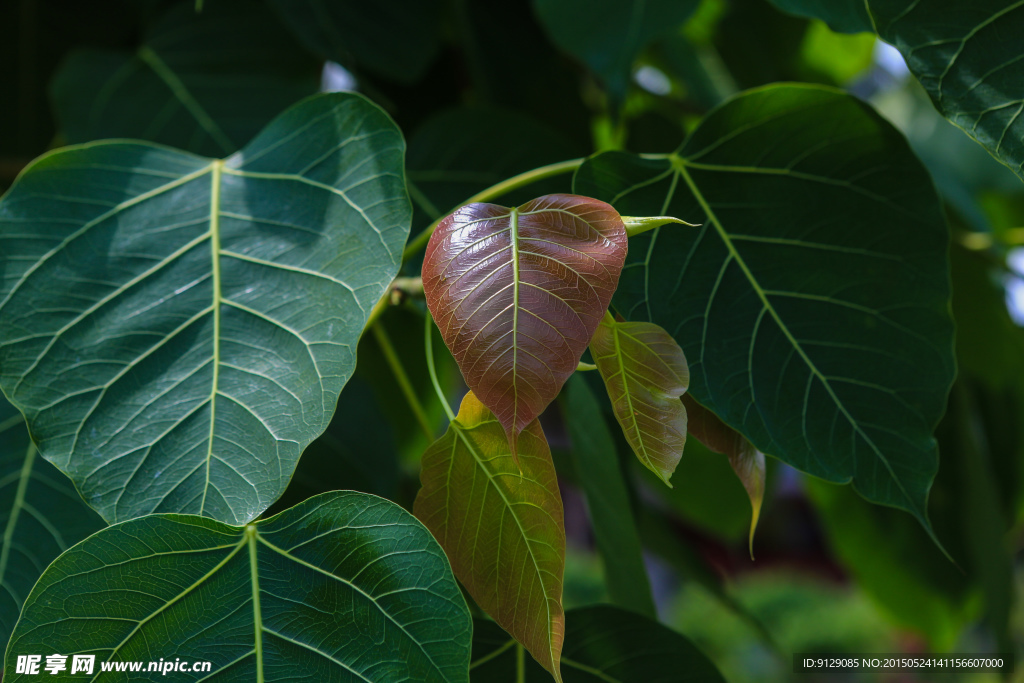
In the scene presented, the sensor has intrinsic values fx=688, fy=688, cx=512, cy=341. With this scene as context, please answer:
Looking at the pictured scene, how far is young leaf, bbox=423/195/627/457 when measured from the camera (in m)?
0.21

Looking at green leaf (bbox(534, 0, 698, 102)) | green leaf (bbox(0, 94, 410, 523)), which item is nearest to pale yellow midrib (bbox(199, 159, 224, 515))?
green leaf (bbox(0, 94, 410, 523))

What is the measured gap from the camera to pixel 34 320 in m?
0.28

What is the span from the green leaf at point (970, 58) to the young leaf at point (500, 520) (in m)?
0.20

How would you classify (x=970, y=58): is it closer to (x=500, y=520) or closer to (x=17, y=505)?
(x=500, y=520)

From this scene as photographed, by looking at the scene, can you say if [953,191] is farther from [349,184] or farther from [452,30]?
[349,184]

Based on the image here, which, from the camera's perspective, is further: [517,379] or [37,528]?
[37,528]

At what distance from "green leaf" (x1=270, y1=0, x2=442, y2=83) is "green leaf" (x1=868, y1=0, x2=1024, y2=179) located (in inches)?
12.7

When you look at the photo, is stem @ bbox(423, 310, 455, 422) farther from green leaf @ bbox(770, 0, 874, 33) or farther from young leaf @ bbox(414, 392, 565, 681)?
green leaf @ bbox(770, 0, 874, 33)

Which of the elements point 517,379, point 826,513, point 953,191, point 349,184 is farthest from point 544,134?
point 826,513

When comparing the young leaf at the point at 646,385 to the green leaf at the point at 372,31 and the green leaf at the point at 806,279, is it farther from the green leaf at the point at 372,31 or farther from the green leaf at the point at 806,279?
the green leaf at the point at 372,31

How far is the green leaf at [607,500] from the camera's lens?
345 mm

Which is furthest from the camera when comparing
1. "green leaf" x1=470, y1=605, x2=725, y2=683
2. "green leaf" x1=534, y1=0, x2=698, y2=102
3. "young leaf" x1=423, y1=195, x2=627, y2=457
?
"green leaf" x1=534, y1=0, x2=698, y2=102

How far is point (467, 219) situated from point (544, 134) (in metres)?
0.23

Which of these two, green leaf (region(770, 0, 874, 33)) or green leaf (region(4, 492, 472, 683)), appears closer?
green leaf (region(4, 492, 472, 683))
